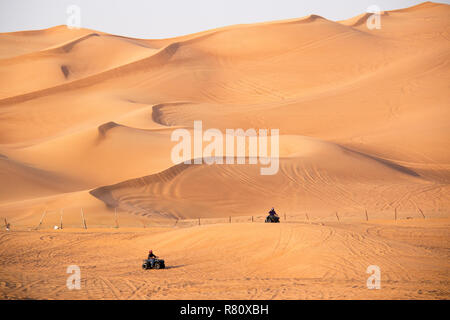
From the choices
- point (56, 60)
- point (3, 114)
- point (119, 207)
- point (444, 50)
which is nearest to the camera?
point (119, 207)

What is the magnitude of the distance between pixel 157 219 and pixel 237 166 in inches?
302

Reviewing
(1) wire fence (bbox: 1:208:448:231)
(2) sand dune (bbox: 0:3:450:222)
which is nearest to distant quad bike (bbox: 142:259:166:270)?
(1) wire fence (bbox: 1:208:448:231)

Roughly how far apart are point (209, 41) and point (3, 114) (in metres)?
26.3

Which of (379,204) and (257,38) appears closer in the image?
(379,204)

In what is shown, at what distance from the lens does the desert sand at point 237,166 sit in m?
14.7

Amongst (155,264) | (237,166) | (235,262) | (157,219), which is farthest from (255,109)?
(155,264)

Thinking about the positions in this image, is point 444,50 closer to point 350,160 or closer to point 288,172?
point 350,160

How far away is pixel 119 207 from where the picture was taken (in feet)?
85.5

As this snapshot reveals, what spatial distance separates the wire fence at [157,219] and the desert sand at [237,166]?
0.35 feet

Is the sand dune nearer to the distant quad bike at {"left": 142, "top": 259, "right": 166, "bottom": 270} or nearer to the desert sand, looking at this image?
the desert sand

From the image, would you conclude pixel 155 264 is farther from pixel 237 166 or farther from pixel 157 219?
pixel 237 166

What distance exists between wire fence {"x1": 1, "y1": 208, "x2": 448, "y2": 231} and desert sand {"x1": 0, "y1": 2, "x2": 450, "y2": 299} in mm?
107
